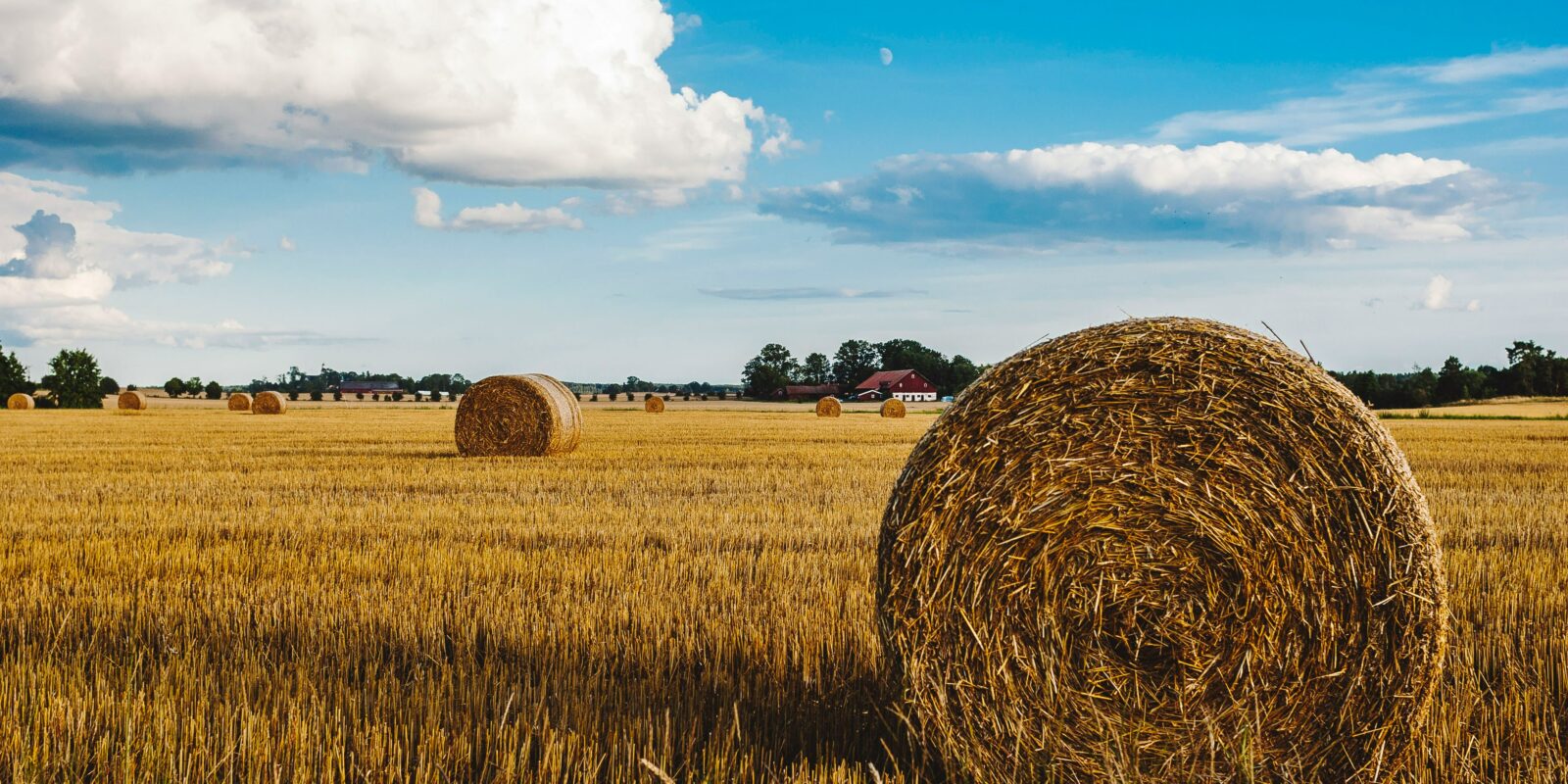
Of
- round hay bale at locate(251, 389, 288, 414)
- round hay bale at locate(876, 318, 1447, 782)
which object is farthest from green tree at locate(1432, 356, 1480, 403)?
round hay bale at locate(876, 318, 1447, 782)

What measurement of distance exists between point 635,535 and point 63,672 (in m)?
4.36

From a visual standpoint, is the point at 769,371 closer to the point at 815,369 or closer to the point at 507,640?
the point at 815,369

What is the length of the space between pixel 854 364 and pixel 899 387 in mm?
15616

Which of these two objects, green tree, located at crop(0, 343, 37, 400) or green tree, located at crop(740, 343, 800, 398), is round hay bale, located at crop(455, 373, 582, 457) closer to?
green tree, located at crop(0, 343, 37, 400)

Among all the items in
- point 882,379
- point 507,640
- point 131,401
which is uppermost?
point 882,379

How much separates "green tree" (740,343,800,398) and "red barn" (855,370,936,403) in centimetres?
769

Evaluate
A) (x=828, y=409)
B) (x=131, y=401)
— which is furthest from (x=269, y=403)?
(x=828, y=409)

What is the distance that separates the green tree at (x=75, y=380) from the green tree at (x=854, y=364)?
6624 cm

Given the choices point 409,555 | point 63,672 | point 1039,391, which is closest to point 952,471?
point 1039,391

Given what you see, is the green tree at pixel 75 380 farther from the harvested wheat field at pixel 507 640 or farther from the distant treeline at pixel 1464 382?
the distant treeline at pixel 1464 382

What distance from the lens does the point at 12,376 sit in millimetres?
63406

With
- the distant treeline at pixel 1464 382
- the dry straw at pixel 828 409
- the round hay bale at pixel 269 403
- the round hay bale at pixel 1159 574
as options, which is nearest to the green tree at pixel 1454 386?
the distant treeline at pixel 1464 382

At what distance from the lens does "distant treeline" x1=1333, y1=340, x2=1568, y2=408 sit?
2559 inches

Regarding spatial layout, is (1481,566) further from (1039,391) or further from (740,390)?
(740,390)
